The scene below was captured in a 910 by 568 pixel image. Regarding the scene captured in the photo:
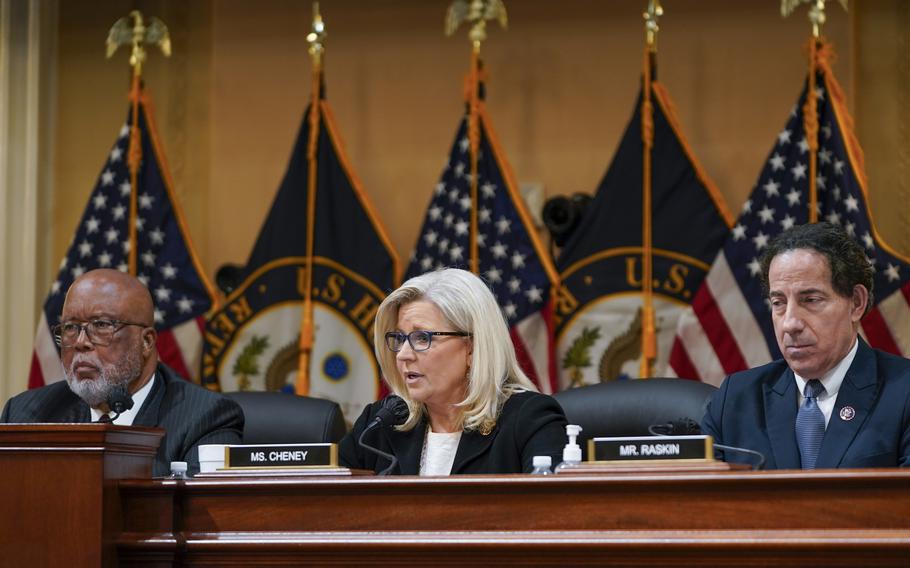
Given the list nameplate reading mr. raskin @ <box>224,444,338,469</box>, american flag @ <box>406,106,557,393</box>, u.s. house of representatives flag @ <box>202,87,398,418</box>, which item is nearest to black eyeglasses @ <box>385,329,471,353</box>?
nameplate reading mr. raskin @ <box>224,444,338,469</box>

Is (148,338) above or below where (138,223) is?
below

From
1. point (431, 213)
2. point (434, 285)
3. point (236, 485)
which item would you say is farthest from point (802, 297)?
point (431, 213)

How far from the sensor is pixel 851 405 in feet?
10.4

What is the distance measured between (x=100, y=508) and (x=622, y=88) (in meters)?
3.91

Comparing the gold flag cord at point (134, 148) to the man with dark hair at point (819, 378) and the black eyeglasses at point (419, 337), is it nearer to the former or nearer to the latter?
the black eyeglasses at point (419, 337)

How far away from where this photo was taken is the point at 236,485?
262 centimetres

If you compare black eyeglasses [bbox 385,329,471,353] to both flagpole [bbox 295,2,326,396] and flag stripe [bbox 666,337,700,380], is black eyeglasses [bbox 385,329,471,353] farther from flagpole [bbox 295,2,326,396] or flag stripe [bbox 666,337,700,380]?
flagpole [bbox 295,2,326,396]

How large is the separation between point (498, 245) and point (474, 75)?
0.72 meters

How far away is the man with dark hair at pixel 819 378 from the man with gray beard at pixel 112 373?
1.51m

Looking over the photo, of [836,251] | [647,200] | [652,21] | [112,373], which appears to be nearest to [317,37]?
[652,21]

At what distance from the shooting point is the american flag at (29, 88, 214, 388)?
236 inches

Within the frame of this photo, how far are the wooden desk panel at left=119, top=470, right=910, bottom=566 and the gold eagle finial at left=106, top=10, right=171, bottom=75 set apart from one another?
3700mm

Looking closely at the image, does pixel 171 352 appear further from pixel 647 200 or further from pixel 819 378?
pixel 819 378

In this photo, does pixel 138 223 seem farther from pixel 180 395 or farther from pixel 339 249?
pixel 180 395
